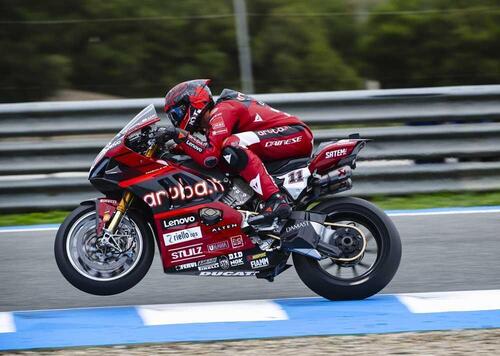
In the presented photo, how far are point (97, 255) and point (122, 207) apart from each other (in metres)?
0.34

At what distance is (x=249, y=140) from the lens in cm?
664

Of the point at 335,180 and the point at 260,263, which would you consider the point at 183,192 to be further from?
the point at 335,180

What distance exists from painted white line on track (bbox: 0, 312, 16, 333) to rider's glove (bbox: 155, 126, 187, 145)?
1425 mm

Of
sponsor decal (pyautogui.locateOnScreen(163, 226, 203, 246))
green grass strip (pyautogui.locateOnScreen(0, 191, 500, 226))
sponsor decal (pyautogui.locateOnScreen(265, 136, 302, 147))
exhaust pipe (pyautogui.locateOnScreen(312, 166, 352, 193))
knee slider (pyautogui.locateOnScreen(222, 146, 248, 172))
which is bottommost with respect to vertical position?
sponsor decal (pyautogui.locateOnScreen(163, 226, 203, 246))

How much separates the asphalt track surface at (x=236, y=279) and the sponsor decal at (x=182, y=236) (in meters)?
0.44

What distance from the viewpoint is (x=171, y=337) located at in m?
5.91

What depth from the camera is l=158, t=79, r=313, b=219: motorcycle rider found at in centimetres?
652

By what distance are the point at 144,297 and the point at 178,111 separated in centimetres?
126

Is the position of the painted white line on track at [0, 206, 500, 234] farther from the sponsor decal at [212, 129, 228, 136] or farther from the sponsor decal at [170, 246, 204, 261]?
the sponsor decal at [212, 129, 228, 136]

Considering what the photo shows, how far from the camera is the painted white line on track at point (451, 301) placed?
6445 millimetres

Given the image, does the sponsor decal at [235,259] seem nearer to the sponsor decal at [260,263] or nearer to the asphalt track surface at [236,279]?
the sponsor decal at [260,263]

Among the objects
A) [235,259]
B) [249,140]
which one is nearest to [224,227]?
[235,259]

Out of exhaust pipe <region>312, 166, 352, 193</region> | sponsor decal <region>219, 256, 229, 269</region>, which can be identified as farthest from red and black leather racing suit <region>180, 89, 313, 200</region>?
sponsor decal <region>219, 256, 229, 269</region>

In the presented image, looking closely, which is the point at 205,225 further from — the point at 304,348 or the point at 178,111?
the point at 304,348
